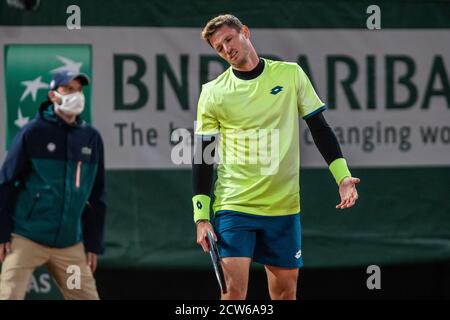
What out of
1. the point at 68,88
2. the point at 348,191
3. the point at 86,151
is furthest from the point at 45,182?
the point at 348,191

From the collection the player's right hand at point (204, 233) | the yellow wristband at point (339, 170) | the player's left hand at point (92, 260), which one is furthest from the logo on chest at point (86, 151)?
the yellow wristband at point (339, 170)

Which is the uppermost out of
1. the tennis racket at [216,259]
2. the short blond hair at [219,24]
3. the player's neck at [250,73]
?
the short blond hair at [219,24]

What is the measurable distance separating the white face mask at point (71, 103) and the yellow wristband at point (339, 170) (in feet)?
7.31

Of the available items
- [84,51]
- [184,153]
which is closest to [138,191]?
[184,153]

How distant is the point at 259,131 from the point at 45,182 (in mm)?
2004

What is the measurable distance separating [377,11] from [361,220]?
1.55 meters

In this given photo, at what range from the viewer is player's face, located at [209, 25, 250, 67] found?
21.3 ft

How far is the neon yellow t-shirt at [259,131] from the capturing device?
657 cm

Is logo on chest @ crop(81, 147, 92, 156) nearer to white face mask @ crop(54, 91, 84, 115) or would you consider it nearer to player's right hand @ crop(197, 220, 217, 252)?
white face mask @ crop(54, 91, 84, 115)

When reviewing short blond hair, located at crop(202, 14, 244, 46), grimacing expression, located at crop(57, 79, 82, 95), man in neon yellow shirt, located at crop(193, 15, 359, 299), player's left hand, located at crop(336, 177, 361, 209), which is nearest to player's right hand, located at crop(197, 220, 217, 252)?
man in neon yellow shirt, located at crop(193, 15, 359, 299)

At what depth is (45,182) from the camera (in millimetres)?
7941

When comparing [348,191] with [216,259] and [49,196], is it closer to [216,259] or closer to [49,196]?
[216,259]

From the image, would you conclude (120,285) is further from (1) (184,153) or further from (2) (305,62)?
(2) (305,62)

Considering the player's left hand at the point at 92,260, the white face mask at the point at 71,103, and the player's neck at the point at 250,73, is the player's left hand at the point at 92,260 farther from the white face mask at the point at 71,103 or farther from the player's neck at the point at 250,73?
the player's neck at the point at 250,73
